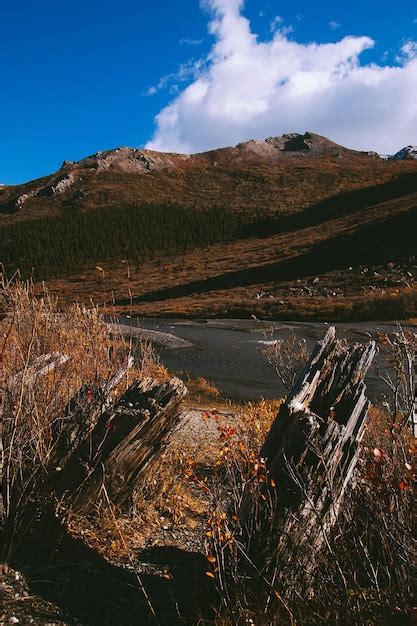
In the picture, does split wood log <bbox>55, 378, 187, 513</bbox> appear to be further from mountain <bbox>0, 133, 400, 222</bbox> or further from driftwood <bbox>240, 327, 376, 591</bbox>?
mountain <bbox>0, 133, 400, 222</bbox>

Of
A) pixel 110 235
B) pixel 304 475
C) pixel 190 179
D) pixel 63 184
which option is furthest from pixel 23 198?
pixel 304 475

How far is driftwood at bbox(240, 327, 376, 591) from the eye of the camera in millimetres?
3428

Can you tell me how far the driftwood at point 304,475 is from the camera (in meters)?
3.43

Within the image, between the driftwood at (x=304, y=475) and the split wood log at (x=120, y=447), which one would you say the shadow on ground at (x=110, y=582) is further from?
the driftwood at (x=304, y=475)

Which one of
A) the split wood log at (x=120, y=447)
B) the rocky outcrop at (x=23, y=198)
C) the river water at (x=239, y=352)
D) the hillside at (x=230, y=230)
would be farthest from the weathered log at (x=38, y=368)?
the rocky outcrop at (x=23, y=198)

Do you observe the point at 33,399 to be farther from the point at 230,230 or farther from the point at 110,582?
the point at 230,230

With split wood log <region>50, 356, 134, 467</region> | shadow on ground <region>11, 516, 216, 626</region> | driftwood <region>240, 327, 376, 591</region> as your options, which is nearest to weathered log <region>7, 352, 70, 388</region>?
split wood log <region>50, 356, 134, 467</region>

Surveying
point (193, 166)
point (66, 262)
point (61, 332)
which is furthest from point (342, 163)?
point (61, 332)

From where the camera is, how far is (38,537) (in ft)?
14.6

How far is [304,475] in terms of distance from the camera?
11.5ft

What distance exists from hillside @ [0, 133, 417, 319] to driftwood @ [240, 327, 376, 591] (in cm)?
1368

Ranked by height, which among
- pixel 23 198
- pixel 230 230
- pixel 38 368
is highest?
pixel 23 198

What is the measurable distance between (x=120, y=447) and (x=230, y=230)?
101347 millimetres

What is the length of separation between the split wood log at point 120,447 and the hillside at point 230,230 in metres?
12.3
